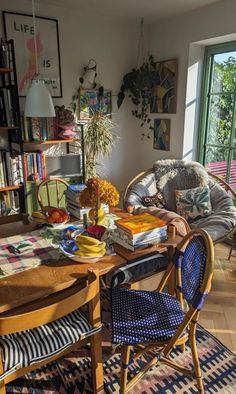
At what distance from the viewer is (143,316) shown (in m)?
1.51

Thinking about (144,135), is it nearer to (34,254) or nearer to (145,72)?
(145,72)

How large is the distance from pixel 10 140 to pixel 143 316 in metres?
2.27

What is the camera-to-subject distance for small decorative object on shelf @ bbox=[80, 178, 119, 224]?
1.67 m

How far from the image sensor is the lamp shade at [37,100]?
2.31 metres

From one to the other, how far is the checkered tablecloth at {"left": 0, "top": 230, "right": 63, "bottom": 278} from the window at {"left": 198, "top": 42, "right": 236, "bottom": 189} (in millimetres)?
2259

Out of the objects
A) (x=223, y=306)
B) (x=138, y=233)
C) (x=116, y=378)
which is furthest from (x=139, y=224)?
(x=223, y=306)

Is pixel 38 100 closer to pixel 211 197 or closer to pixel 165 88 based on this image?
pixel 165 88

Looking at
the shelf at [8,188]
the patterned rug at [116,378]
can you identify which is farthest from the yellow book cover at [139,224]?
the shelf at [8,188]

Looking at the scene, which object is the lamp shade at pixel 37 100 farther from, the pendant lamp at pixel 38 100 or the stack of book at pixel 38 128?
the stack of book at pixel 38 128

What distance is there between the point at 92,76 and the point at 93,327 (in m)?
2.80

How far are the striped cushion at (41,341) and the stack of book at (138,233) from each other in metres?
0.44

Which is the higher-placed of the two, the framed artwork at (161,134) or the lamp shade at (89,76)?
the lamp shade at (89,76)

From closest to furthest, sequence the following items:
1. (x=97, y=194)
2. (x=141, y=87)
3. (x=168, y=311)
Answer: (x=168, y=311), (x=97, y=194), (x=141, y=87)

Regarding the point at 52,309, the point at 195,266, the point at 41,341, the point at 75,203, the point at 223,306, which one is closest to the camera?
the point at 52,309
